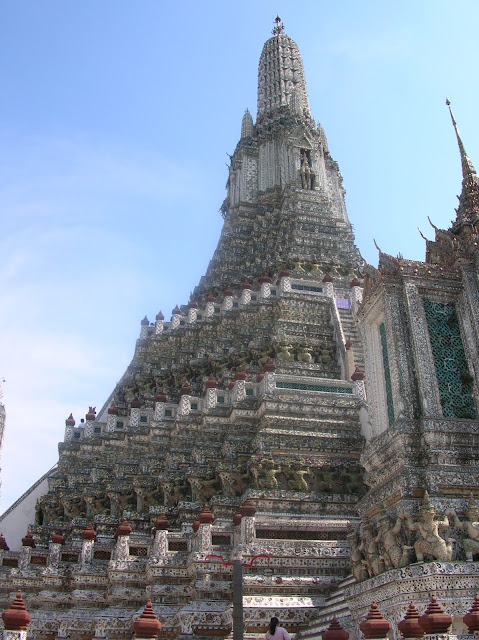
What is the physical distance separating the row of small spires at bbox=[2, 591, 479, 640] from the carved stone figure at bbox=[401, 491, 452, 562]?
0.78m

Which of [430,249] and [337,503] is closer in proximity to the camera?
[430,249]

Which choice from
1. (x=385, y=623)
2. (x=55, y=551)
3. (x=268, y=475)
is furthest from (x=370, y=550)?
(x=55, y=551)

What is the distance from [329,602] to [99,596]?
6795mm

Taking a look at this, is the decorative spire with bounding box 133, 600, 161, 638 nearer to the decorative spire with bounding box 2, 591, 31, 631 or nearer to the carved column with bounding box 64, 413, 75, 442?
the decorative spire with bounding box 2, 591, 31, 631

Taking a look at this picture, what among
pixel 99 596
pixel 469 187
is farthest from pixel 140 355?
pixel 469 187

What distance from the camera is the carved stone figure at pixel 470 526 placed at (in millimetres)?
9742

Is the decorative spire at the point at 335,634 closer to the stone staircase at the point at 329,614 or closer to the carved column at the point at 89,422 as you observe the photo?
the stone staircase at the point at 329,614

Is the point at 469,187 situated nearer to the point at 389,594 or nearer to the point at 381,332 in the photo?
the point at 381,332

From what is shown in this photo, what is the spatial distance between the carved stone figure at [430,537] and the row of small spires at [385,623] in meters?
0.78

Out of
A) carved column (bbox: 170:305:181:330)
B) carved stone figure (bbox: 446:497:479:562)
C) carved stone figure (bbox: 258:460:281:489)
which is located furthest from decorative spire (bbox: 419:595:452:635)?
carved column (bbox: 170:305:181:330)

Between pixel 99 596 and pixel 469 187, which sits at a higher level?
pixel 469 187

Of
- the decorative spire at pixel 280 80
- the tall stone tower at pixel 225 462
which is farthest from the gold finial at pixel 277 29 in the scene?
the tall stone tower at pixel 225 462

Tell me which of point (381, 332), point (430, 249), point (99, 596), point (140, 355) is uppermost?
point (140, 355)

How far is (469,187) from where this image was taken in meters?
13.8
